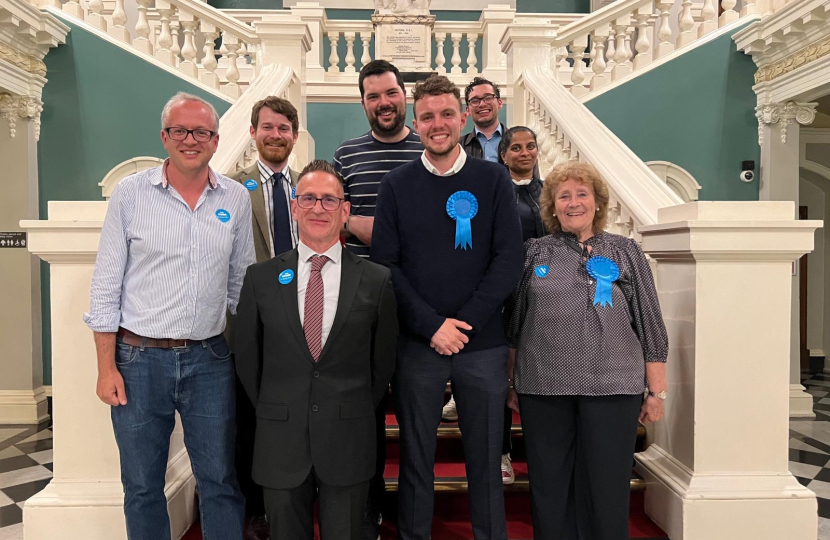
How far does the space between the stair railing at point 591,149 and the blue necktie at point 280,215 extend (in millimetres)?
1669

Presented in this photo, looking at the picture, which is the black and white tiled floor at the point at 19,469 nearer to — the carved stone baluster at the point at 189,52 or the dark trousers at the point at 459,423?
the dark trousers at the point at 459,423

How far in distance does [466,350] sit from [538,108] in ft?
10.5

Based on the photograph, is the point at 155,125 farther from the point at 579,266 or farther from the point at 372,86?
the point at 579,266

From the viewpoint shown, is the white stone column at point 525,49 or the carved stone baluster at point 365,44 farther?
the carved stone baluster at point 365,44

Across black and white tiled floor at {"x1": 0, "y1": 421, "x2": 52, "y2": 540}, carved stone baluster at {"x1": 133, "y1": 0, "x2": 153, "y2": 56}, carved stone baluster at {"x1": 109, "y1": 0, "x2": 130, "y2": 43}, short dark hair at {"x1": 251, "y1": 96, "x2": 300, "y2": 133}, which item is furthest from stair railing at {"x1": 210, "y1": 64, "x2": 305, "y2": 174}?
black and white tiled floor at {"x1": 0, "y1": 421, "x2": 52, "y2": 540}

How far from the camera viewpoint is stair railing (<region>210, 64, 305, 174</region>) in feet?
10.6

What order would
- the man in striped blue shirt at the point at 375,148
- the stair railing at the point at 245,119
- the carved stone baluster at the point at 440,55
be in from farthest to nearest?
the carved stone baluster at the point at 440,55 < the stair railing at the point at 245,119 < the man in striped blue shirt at the point at 375,148

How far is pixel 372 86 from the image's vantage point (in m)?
2.66

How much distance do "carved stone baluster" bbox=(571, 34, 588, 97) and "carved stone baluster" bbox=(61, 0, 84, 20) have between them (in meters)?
4.96

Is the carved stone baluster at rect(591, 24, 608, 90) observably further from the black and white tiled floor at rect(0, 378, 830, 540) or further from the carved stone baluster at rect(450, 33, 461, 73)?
the black and white tiled floor at rect(0, 378, 830, 540)

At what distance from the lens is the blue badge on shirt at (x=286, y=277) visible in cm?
195

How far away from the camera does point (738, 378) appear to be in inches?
95.0

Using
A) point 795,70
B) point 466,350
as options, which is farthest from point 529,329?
point 795,70

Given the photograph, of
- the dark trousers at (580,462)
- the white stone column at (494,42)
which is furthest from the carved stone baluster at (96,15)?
Result: the dark trousers at (580,462)
